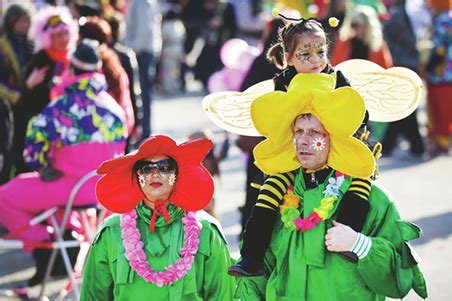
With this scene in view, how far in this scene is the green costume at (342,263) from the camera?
4046 mm

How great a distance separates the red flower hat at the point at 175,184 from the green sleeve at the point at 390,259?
0.85 metres

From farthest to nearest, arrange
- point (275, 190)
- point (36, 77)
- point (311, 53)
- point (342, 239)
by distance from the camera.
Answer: point (36, 77)
point (311, 53)
point (275, 190)
point (342, 239)

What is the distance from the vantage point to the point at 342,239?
3965 millimetres

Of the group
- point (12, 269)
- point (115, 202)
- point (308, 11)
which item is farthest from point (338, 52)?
point (115, 202)

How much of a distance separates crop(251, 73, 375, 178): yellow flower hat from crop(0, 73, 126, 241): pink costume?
302cm

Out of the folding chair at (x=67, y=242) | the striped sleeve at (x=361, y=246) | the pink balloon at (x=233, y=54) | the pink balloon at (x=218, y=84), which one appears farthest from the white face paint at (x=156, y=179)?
the pink balloon at (x=218, y=84)

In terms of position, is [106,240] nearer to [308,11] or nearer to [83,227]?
[83,227]

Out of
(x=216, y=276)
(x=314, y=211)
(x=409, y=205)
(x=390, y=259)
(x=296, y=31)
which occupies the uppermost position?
(x=296, y=31)

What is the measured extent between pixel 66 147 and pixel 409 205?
4.32 metres

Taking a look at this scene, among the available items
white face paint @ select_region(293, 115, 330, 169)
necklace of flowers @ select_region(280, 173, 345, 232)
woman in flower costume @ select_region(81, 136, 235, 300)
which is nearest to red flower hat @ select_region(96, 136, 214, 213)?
woman in flower costume @ select_region(81, 136, 235, 300)

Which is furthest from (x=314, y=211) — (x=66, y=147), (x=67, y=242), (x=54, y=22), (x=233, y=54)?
(x=233, y=54)

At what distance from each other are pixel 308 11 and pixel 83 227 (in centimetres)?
639

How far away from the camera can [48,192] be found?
277 inches

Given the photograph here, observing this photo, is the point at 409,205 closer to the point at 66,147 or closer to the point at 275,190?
the point at 66,147
